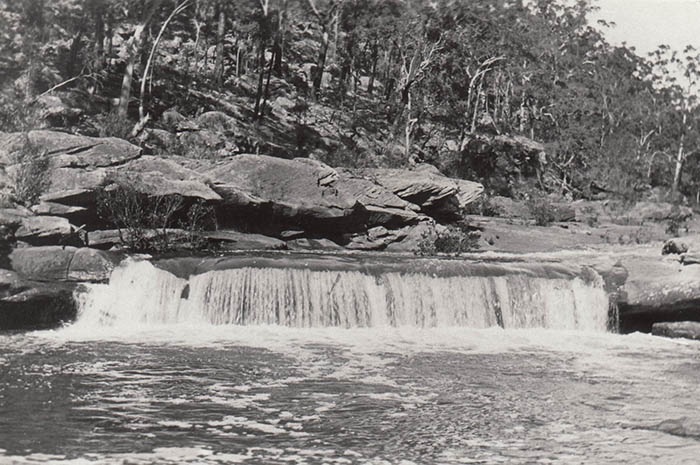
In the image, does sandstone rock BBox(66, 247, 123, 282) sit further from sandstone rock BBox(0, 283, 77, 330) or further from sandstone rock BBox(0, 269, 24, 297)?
sandstone rock BBox(0, 269, 24, 297)

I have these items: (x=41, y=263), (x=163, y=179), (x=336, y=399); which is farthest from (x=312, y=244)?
(x=336, y=399)

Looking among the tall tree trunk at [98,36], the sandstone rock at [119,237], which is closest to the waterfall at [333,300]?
the sandstone rock at [119,237]

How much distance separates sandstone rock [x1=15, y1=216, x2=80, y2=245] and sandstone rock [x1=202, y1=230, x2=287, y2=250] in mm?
4305

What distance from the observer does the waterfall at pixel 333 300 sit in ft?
47.1

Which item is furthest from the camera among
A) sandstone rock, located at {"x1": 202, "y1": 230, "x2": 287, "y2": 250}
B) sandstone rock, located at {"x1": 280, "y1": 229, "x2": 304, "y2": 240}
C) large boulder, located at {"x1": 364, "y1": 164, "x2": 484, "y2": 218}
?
large boulder, located at {"x1": 364, "y1": 164, "x2": 484, "y2": 218}

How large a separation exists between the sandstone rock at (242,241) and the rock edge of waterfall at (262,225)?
4 cm

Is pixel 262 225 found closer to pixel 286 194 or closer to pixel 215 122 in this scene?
pixel 286 194

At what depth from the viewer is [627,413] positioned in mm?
8195

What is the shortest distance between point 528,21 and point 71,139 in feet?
143

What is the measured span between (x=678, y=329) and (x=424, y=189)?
11635 mm

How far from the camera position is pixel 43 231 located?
15.5 metres

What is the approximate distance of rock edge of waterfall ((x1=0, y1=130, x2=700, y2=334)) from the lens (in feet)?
48.2

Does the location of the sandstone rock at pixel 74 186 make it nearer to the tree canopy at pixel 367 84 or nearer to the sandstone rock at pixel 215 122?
the tree canopy at pixel 367 84

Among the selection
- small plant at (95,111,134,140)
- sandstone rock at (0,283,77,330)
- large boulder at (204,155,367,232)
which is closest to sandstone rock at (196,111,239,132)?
small plant at (95,111,134,140)
